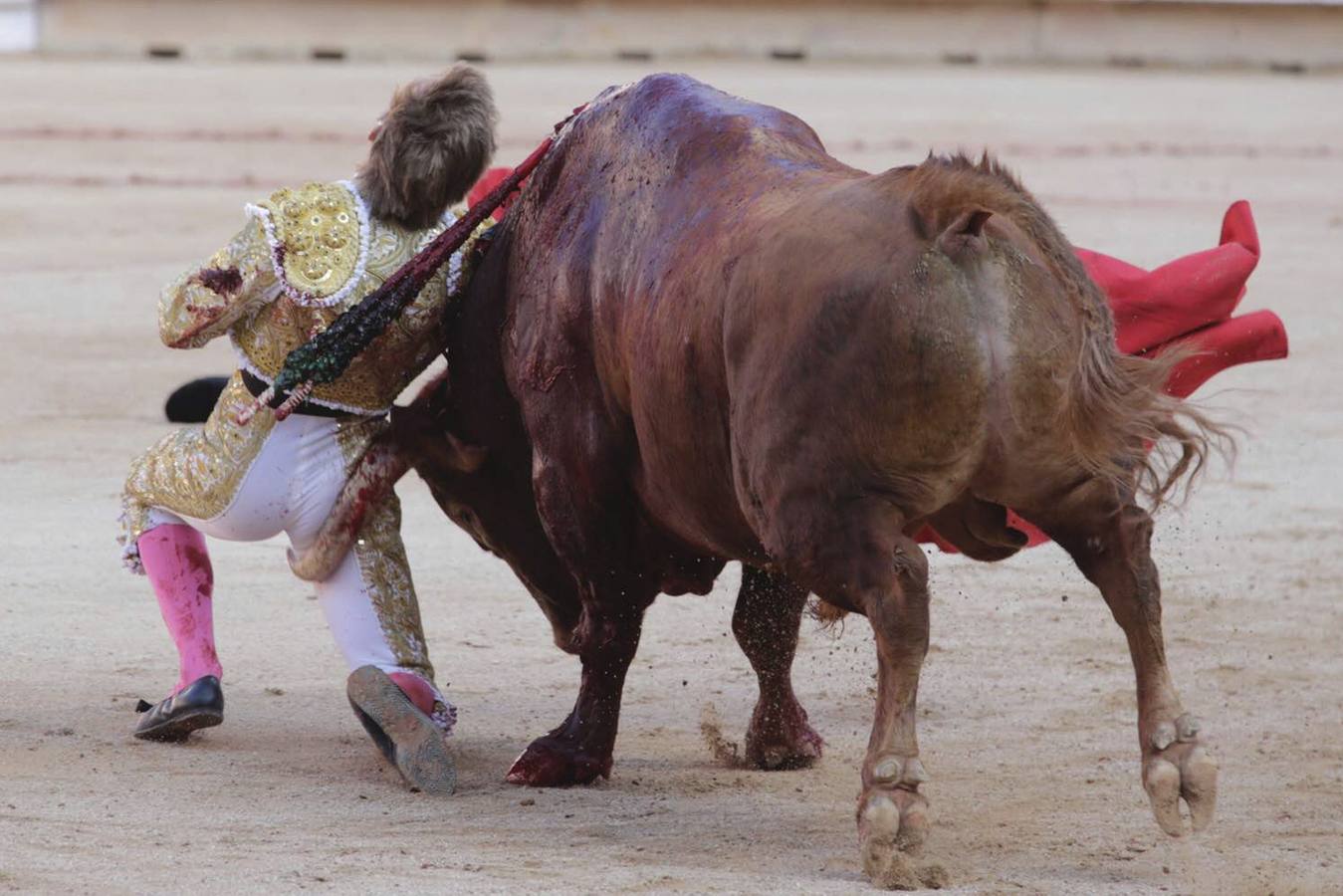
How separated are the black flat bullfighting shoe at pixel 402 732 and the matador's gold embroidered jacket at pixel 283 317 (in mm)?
501

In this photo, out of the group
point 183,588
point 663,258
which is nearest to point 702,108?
point 663,258

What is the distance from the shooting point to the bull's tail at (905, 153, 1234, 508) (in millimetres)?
3742

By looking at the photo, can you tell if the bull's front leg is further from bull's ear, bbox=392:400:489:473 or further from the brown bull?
bull's ear, bbox=392:400:489:473

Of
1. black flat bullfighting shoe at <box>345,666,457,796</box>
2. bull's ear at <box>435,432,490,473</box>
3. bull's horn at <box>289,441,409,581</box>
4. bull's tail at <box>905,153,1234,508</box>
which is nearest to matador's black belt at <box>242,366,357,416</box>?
bull's horn at <box>289,441,409,581</box>

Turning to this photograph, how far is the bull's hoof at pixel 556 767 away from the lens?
4738 mm

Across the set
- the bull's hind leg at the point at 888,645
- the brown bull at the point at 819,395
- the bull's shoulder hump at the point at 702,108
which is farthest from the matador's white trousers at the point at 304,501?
the bull's hind leg at the point at 888,645

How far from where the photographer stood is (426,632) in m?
6.23

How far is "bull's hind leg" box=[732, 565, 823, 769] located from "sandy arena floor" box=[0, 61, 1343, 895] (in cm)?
7

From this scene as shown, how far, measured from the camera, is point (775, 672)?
197 inches

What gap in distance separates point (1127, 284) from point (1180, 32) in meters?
14.7

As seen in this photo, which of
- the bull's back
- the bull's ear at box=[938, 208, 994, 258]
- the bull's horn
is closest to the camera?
the bull's ear at box=[938, 208, 994, 258]

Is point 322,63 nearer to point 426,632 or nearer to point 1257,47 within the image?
point 1257,47

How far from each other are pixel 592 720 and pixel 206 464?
991 millimetres

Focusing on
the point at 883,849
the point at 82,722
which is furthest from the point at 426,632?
the point at 883,849
